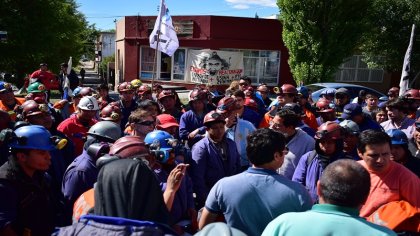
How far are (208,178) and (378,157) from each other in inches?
67.9

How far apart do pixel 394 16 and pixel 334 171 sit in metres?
21.7

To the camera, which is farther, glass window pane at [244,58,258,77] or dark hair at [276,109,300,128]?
glass window pane at [244,58,258,77]

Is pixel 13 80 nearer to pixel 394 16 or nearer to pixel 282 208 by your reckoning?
pixel 394 16

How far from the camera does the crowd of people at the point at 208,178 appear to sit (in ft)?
6.27

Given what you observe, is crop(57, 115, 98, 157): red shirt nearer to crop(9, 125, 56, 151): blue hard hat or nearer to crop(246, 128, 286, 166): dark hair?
crop(9, 125, 56, 151): blue hard hat

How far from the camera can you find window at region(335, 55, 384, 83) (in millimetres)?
26797

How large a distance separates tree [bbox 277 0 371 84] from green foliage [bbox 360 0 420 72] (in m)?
1.05

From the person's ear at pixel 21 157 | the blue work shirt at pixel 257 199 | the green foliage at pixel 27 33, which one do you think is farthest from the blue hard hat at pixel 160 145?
the green foliage at pixel 27 33

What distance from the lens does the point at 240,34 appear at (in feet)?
77.9

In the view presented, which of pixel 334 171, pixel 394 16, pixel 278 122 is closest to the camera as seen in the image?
pixel 334 171

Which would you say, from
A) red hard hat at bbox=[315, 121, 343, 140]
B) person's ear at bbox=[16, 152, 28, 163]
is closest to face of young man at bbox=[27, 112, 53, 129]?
person's ear at bbox=[16, 152, 28, 163]

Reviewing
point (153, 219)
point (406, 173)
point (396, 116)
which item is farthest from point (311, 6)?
point (153, 219)

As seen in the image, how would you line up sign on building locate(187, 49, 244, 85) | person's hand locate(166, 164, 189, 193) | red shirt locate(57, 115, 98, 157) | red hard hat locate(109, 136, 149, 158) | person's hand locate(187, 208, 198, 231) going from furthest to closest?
1. sign on building locate(187, 49, 244, 85)
2. red shirt locate(57, 115, 98, 157)
3. person's hand locate(187, 208, 198, 231)
4. person's hand locate(166, 164, 189, 193)
5. red hard hat locate(109, 136, 149, 158)

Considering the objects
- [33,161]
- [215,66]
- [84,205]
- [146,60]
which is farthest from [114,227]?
[146,60]
